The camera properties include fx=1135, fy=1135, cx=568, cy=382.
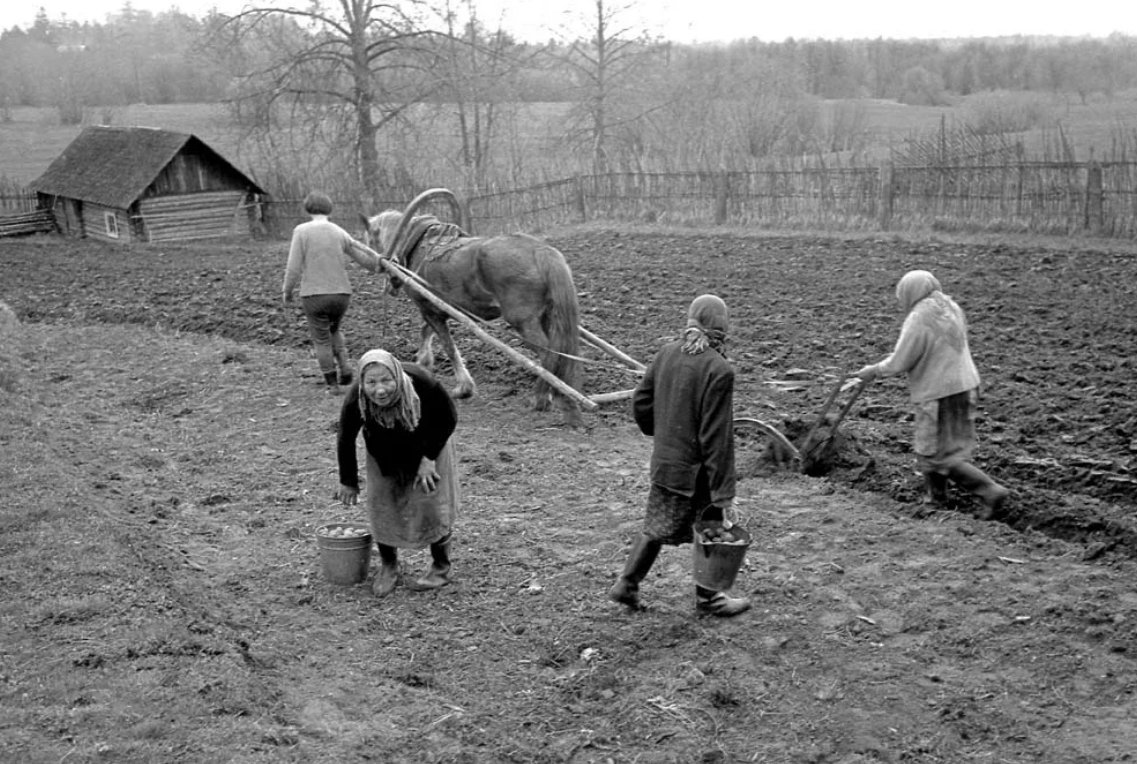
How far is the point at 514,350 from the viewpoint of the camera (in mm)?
9656

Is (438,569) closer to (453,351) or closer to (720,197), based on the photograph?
(453,351)

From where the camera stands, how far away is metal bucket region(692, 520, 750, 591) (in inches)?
206

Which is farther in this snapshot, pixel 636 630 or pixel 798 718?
pixel 636 630

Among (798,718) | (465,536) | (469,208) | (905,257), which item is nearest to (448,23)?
(469,208)

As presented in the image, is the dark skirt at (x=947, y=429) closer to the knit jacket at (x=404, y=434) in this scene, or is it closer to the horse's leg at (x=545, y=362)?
the knit jacket at (x=404, y=434)

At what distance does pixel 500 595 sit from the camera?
5.95m

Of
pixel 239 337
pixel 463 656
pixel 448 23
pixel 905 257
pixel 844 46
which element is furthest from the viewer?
pixel 844 46

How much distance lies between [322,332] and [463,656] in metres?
5.77

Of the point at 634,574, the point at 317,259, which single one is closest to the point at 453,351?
the point at 317,259

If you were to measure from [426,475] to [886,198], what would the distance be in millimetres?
16089

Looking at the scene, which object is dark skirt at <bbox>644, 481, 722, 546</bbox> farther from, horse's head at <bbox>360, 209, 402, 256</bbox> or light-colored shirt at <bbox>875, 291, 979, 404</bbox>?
horse's head at <bbox>360, 209, 402, 256</bbox>

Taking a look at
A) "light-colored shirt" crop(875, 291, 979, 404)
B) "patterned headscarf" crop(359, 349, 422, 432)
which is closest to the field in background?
"light-colored shirt" crop(875, 291, 979, 404)

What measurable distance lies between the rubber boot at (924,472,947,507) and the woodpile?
27871 mm

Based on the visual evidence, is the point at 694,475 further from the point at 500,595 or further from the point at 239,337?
the point at 239,337
